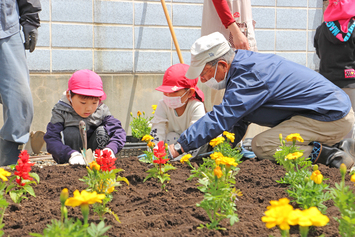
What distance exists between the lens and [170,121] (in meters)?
3.56

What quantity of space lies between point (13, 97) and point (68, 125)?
52 cm

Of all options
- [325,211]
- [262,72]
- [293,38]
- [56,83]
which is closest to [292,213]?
[325,211]

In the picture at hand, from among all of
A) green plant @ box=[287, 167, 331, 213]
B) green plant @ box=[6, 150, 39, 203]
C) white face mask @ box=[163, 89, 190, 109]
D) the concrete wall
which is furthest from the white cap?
the concrete wall

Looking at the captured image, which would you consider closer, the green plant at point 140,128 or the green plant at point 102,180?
the green plant at point 102,180

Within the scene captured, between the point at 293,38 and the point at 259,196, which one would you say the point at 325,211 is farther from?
the point at 293,38

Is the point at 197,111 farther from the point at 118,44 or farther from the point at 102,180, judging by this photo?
the point at 118,44

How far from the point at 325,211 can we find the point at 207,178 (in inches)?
24.1

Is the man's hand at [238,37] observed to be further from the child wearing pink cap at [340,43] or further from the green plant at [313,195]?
the green plant at [313,195]

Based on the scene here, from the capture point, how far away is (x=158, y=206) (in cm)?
203

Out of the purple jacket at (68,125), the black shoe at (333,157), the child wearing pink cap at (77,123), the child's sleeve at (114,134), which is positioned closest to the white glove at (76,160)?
the child wearing pink cap at (77,123)

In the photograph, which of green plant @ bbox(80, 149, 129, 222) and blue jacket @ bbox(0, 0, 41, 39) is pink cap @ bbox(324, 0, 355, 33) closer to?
blue jacket @ bbox(0, 0, 41, 39)

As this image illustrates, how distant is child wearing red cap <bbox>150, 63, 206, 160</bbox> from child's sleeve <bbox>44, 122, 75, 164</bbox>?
0.79 metres

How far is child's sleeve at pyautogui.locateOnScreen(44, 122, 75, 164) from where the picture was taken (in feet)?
10.4

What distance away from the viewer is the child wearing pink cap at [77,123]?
3.17 meters
